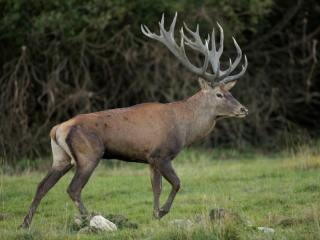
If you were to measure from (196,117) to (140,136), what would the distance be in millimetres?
975

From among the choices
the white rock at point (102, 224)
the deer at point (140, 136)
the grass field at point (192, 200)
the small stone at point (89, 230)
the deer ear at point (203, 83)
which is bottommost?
the grass field at point (192, 200)

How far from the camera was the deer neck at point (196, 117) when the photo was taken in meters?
7.43

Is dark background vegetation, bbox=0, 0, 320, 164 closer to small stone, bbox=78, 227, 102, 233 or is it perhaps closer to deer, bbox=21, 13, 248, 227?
deer, bbox=21, 13, 248, 227

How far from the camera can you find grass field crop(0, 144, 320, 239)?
18.0 ft

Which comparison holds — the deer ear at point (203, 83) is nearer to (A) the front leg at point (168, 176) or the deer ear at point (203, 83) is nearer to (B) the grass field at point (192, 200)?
(A) the front leg at point (168, 176)

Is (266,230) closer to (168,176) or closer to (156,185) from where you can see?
(168,176)

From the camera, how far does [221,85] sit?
778 cm

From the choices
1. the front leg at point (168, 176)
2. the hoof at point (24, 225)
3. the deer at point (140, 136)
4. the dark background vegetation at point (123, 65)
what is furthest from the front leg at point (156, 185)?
the dark background vegetation at point (123, 65)

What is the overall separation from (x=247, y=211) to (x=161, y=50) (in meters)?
7.93

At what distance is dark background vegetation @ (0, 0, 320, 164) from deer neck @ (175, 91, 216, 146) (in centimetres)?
526

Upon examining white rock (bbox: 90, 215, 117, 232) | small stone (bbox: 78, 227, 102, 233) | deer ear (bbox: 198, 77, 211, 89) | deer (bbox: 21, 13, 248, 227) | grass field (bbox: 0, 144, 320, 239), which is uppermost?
deer ear (bbox: 198, 77, 211, 89)

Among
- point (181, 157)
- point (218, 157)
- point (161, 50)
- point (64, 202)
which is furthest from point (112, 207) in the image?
point (161, 50)

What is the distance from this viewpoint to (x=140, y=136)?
6.95 metres

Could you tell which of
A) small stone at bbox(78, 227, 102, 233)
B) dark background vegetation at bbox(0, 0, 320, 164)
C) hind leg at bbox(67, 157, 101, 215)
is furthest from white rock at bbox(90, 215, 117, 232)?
dark background vegetation at bbox(0, 0, 320, 164)
